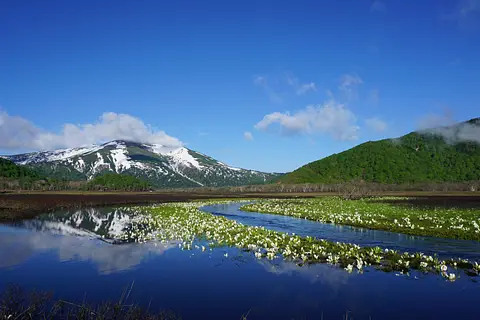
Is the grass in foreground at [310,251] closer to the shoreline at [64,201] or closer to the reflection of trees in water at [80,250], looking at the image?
the reflection of trees in water at [80,250]

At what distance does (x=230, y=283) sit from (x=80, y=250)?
42.2 feet

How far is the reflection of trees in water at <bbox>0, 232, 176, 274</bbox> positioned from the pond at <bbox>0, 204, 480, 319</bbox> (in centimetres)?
7

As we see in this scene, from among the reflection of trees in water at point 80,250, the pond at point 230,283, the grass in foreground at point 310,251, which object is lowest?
the pond at point 230,283

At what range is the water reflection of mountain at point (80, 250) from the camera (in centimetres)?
1984

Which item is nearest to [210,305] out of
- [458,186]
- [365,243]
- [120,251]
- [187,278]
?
[187,278]

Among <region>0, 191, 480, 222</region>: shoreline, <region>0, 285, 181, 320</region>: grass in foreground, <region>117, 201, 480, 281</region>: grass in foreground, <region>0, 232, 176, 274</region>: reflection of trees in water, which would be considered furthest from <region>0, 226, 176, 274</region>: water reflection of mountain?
<region>0, 191, 480, 222</region>: shoreline

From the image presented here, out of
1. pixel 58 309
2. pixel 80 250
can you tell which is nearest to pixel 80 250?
pixel 80 250

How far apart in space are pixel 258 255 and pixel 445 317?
430 inches

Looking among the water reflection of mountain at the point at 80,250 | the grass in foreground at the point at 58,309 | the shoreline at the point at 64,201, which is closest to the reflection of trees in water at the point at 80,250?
the water reflection of mountain at the point at 80,250

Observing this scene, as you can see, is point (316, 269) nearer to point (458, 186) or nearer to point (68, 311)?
point (68, 311)

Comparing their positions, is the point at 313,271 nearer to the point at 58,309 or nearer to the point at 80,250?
Answer: the point at 58,309

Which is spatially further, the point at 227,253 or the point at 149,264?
the point at 227,253

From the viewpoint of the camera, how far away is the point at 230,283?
52.5 ft

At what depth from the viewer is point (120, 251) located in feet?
76.1
